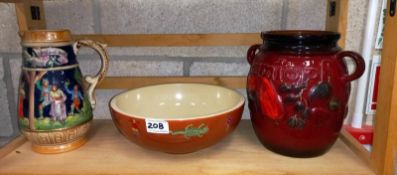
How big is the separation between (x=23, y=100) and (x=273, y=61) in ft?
1.27

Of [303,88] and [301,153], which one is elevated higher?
[303,88]

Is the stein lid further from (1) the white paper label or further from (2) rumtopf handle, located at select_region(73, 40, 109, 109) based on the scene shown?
(1) the white paper label

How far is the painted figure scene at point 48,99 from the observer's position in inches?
19.7

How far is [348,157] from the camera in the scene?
51 centimetres

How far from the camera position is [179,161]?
49cm

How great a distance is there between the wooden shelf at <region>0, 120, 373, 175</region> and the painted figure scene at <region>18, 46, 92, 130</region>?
54mm

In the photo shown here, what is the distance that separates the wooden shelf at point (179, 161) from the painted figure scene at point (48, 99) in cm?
5

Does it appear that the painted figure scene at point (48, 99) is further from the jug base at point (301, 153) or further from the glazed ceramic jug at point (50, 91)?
the jug base at point (301, 153)

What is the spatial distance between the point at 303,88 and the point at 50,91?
0.37 meters

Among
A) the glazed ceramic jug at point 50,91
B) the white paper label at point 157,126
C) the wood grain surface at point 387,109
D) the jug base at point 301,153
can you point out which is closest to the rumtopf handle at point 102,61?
the glazed ceramic jug at point 50,91

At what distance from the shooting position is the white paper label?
45 cm

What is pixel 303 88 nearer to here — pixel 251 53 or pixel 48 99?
pixel 251 53

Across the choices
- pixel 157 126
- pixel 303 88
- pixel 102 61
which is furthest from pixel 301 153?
pixel 102 61

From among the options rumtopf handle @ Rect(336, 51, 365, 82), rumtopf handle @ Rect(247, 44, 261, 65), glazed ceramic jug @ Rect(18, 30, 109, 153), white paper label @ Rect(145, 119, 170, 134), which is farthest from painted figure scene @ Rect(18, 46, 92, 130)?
rumtopf handle @ Rect(336, 51, 365, 82)
